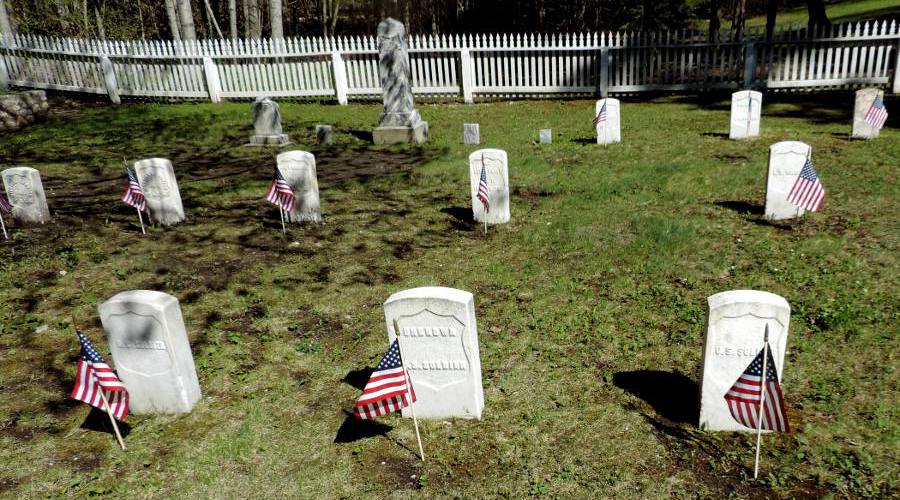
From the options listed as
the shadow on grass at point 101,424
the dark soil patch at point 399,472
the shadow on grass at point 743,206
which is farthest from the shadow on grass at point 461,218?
the shadow on grass at point 101,424

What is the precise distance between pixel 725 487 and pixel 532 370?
2.18m

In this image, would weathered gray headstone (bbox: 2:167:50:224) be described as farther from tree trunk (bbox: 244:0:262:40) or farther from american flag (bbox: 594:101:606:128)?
tree trunk (bbox: 244:0:262:40)

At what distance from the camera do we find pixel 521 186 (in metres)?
12.3

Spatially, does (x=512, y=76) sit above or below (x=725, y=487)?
above

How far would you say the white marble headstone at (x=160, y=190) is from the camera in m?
10.1

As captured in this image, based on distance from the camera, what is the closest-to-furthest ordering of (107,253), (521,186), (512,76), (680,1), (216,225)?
(107,253) → (216,225) → (521,186) → (512,76) → (680,1)

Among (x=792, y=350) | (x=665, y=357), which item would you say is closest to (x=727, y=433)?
(x=665, y=357)

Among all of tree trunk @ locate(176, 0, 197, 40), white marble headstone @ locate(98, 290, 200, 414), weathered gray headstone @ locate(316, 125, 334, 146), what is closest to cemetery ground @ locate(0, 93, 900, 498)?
white marble headstone @ locate(98, 290, 200, 414)

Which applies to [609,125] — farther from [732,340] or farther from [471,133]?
[732,340]

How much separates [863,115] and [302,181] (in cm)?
1202

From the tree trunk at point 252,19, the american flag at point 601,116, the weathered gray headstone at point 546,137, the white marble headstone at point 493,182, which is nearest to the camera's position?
the white marble headstone at point 493,182

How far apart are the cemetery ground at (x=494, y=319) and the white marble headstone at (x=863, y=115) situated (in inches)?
19.0

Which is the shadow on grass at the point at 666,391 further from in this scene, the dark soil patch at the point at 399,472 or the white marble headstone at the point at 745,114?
the white marble headstone at the point at 745,114

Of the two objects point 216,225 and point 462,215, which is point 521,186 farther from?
point 216,225
